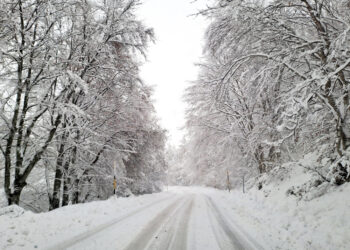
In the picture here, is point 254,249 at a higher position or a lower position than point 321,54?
lower

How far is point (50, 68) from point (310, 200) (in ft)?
32.4

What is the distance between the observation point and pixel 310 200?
6586 mm

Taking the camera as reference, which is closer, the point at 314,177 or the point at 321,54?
the point at 321,54

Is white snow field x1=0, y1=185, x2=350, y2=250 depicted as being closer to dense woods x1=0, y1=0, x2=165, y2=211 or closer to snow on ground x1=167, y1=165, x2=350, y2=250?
snow on ground x1=167, y1=165, x2=350, y2=250

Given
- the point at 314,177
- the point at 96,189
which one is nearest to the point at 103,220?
the point at 314,177

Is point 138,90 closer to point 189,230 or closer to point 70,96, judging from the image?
point 70,96

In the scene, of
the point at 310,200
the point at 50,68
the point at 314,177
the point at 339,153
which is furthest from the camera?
the point at 50,68

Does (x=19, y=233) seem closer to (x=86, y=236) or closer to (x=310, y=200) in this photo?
(x=86, y=236)

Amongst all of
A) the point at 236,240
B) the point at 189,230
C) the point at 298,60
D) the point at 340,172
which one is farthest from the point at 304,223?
the point at 298,60

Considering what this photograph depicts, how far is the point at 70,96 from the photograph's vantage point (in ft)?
30.2

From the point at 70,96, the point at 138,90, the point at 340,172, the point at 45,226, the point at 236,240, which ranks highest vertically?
the point at 138,90

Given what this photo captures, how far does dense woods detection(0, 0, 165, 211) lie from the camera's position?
284 inches

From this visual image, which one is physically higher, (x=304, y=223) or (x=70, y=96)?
(x=70, y=96)

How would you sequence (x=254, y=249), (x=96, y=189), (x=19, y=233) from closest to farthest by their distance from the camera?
(x=254, y=249), (x=19, y=233), (x=96, y=189)
